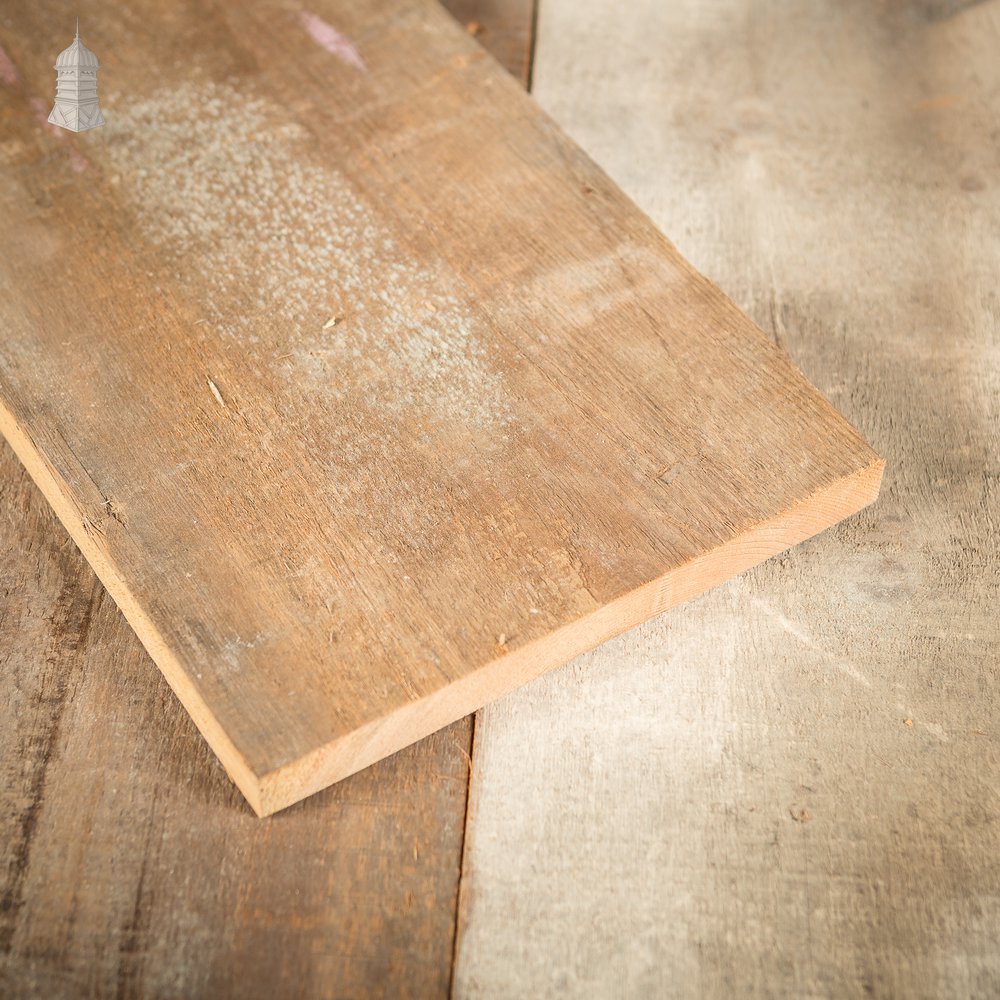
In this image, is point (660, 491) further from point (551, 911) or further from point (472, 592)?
point (551, 911)

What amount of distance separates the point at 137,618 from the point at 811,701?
0.77m

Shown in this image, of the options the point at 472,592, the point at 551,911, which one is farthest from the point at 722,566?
the point at 551,911

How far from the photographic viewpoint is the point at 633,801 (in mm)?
1272

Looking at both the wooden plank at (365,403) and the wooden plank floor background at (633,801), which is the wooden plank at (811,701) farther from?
the wooden plank at (365,403)

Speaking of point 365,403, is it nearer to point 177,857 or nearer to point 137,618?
point 137,618

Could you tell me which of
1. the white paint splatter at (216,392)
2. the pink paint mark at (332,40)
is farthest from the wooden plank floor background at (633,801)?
the pink paint mark at (332,40)

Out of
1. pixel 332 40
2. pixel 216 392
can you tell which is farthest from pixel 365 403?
pixel 332 40

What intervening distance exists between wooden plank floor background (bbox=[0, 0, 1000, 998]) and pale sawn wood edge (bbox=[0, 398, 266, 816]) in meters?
0.09

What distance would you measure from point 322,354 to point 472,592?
388 mm

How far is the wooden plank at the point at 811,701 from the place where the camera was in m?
1.18

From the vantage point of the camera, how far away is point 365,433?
53.7 inches

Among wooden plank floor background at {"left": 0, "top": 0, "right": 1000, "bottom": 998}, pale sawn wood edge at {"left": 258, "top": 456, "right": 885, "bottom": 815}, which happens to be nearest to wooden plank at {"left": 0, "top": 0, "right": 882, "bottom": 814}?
pale sawn wood edge at {"left": 258, "top": 456, "right": 885, "bottom": 815}

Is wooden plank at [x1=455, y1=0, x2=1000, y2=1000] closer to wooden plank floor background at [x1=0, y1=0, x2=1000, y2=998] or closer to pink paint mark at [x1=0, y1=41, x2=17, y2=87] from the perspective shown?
wooden plank floor background at [x1=0, y1=0, x2=1000, y2=998]

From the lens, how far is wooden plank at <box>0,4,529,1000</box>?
3.80 feet
